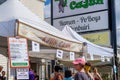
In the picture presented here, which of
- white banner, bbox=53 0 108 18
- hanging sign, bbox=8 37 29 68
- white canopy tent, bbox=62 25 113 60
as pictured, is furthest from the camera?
white banner, bbox=53 0 108 18

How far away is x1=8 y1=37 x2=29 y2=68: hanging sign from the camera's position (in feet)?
23.2

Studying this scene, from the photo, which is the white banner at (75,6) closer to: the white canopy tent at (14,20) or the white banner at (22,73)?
the white canopy tent at (14,20)

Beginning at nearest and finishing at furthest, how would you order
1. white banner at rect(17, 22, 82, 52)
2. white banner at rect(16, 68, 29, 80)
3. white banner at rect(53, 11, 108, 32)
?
white banner at rect(16, 68, 29, 80)
white banner at rect(17, 22, 82, 52)
white banner at rect(53, 11, 108, 32)

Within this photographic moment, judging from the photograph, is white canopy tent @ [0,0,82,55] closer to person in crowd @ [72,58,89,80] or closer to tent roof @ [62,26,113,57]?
tent roof @ [62,26,113,57]

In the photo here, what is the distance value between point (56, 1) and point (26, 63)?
1539 cm

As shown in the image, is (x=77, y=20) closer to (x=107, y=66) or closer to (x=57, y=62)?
(x=107, y=66)

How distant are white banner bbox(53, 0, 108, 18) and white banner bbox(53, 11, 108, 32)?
31 cm

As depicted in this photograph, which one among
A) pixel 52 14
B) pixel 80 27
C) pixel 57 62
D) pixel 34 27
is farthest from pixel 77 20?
pixel 34 27

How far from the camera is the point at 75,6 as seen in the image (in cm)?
2116

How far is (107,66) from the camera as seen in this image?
16.0 m

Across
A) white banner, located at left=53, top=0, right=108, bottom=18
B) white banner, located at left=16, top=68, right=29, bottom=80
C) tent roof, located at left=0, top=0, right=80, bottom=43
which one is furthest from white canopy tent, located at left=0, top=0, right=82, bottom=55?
white banner, located at left=53, top=0, right=108, bottom=18

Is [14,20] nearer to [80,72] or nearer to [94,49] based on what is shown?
[80,72]

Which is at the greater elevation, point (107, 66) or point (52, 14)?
point (52, 14)

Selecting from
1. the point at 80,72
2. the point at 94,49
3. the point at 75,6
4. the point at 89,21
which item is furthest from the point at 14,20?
the point at 75,6
